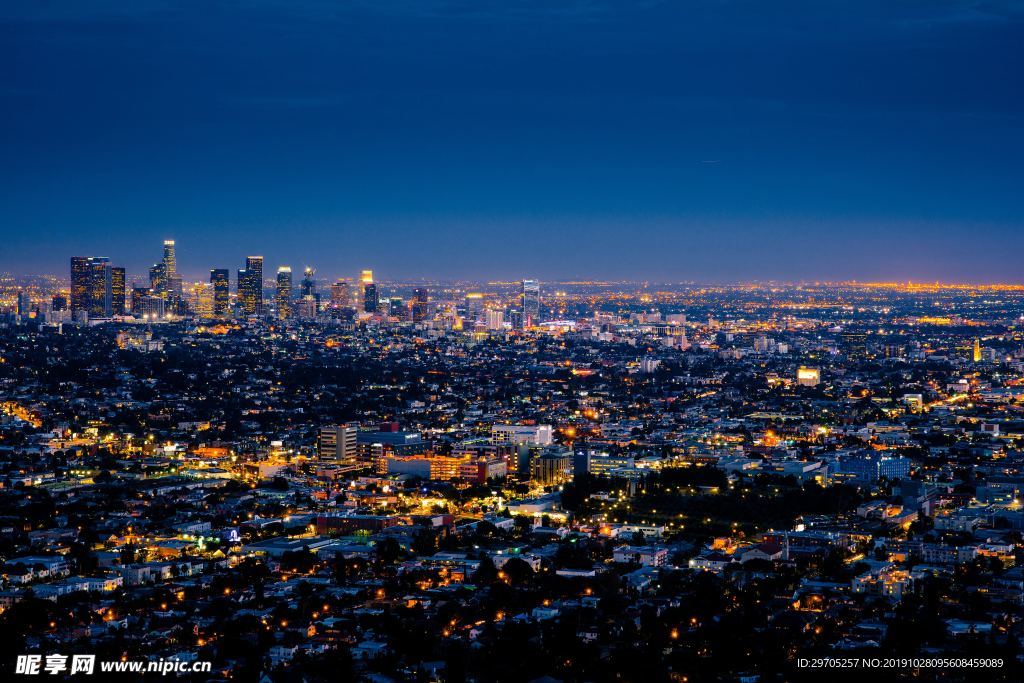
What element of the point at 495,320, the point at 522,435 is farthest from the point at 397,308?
the point at 522,435

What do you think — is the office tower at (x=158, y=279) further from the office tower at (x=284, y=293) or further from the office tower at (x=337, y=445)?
the office tower at (x=337, y=445)

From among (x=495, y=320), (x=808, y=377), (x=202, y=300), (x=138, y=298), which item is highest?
(x=138, y=298)

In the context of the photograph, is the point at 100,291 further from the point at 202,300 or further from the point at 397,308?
the point at 397,308

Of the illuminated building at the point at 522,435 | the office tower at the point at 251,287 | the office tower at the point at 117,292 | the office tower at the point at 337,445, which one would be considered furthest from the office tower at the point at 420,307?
the office tower at the point at 337,445

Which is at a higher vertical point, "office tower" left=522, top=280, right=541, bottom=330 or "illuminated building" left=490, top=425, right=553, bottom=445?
"office tower" left=522, top=280, right=541, bottom=330

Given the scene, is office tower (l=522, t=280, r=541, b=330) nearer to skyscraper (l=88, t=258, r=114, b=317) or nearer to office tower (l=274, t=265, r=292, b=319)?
office tower (l=274, t=265, r=292, b=319)

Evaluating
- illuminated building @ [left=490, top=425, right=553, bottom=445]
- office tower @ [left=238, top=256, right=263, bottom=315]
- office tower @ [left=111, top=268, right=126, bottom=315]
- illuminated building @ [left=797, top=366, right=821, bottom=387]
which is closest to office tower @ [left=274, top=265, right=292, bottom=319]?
office tower @ [left=238, top=256, right=263, bottom=315]

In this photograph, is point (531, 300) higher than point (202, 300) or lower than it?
higher
